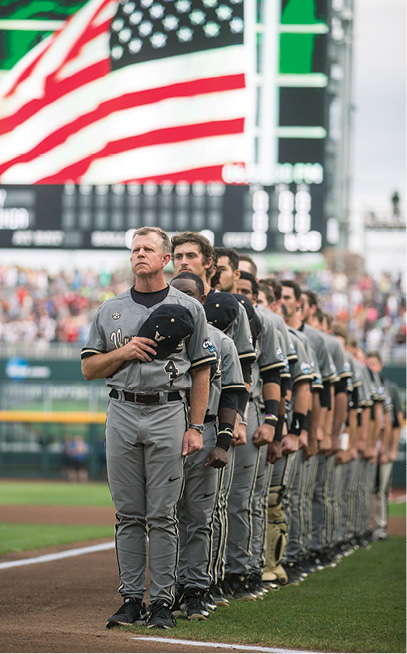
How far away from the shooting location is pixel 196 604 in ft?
18.1

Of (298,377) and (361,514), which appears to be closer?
(298,377)

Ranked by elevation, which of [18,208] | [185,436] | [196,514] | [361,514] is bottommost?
[361,514]

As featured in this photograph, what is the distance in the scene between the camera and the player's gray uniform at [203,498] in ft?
18.7

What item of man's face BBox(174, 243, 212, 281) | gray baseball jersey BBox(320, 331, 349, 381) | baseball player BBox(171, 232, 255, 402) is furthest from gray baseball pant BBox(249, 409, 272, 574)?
gray baseball jersey BBox(320, 331, 349, 381)

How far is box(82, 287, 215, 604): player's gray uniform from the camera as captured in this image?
17.0ft

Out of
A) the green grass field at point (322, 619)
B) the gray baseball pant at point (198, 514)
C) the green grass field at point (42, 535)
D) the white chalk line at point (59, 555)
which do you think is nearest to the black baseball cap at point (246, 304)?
the gray baseball pant at point (198, 514)

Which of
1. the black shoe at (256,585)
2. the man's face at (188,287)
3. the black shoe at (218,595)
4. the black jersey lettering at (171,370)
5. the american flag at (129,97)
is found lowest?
the black shoe at (256,585)

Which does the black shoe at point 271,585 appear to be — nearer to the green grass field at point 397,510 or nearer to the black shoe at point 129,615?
the black shoe at point 129,615

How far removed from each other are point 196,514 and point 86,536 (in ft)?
18.9

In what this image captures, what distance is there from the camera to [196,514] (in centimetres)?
575

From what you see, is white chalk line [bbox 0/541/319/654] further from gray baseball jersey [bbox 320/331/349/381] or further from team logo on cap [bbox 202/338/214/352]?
gray baseball jersey [bbox 320/331/349/381]

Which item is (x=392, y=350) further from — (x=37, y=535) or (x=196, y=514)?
(x=196, y=514)

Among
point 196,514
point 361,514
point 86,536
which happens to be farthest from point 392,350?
point 196,514

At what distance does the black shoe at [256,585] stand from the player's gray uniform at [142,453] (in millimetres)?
1511
